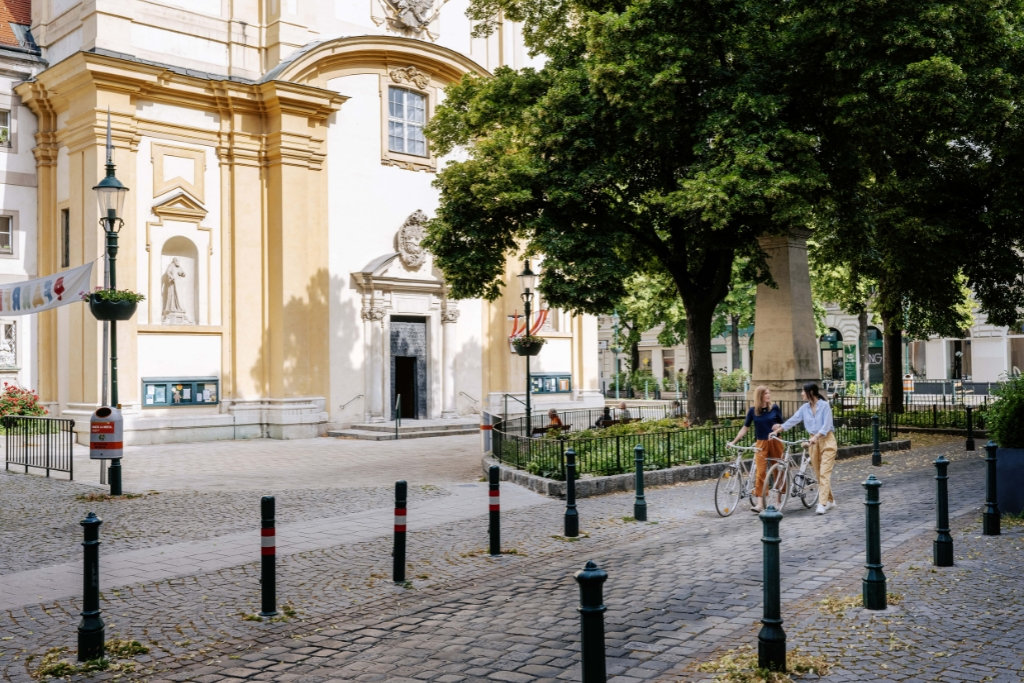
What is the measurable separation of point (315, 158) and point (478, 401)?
9683 mm

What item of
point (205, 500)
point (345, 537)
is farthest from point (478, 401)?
point (345, 537)

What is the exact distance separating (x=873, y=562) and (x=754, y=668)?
1936mm

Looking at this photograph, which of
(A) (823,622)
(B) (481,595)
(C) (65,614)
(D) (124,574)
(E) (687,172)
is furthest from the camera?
(E) (687,172)

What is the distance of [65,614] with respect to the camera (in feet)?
24.5

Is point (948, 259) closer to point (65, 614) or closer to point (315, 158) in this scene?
point (315, 158)

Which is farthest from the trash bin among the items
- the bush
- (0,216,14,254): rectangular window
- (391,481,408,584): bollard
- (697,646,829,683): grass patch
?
(0,216,14,254): rectangular window

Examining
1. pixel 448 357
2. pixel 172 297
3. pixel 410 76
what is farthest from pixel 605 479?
pixel 410 76

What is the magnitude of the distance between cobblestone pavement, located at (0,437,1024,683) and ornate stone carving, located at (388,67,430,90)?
20.3 meters

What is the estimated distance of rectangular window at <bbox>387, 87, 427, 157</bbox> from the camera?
29.1 metres

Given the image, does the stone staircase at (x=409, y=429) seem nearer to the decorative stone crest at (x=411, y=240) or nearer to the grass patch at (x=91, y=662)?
the decorative stone crest at (x=411, y=240)

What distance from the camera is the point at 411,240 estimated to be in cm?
2902

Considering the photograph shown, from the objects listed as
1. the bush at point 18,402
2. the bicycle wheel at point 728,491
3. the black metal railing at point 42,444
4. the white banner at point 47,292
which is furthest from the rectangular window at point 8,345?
the bicycle wheel at point 728,491

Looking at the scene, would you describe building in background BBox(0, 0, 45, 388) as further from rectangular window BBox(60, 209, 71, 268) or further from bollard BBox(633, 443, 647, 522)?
bollard BBox(633, 443, 647, 522)

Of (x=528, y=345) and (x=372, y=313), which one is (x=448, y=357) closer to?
(x=372, y=313)
